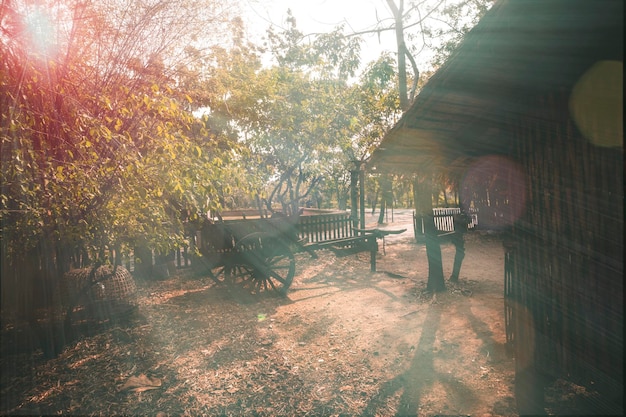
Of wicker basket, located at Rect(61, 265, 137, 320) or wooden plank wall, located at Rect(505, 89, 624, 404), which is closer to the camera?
wooden plank wall, located at Rect(505, 89, 624, 404)

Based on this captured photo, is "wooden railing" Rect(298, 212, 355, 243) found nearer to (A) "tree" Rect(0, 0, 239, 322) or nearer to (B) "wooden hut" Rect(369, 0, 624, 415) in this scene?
(A) "tree" Rect(0, 0, 239, 322)

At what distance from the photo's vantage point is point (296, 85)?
15.5m

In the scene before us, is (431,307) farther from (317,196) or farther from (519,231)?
(317,196)

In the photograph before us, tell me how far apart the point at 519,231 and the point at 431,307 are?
11.2ft

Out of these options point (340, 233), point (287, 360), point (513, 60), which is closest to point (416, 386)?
point (287, 360)

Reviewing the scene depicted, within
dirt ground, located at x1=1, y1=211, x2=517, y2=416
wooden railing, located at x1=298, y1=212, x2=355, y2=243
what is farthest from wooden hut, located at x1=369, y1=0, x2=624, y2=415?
wooden railing, located at x1=298, y1=212, x2=355, y2=243

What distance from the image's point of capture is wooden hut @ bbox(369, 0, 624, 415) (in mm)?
2271

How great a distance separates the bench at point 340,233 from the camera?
941 centimetres

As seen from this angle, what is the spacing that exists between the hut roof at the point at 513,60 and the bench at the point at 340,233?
547 centimetres

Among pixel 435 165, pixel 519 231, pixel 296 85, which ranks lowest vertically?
pixel 519 231

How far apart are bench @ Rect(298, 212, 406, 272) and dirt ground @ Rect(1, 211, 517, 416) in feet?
7.33

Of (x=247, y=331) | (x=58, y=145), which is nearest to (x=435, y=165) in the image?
(x=247, y=331)

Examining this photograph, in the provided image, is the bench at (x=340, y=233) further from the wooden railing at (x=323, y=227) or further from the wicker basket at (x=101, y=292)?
the wicker basket at (x=101, y=292)

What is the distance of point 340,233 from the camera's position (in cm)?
1247
